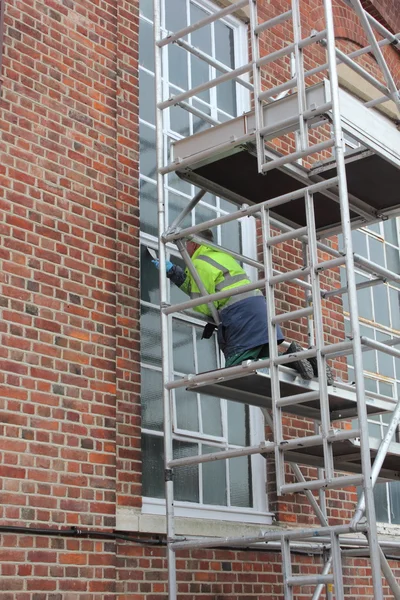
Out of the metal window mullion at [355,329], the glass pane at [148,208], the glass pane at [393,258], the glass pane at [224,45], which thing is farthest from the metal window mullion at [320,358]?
the glass pane at [393,258]

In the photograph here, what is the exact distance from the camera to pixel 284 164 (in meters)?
7.18

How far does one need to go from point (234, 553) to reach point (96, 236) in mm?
2810

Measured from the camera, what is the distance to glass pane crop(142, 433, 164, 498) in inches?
303

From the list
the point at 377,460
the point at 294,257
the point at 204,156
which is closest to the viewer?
the point at 377,460

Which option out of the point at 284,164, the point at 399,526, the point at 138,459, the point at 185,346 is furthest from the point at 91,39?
the point at 399,526

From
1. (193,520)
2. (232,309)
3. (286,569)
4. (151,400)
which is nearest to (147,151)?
(232,309)

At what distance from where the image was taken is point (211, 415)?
27.7ft

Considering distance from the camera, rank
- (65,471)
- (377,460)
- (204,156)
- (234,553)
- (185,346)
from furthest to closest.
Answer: (185,346) → (234,553) → (204,156) → (65,471) → (377,460)

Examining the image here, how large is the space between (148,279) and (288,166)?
168 cm

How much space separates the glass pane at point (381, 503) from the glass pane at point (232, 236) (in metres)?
3.03

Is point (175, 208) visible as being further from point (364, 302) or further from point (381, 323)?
point (381, 323)

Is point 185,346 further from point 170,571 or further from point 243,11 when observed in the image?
point 243,11

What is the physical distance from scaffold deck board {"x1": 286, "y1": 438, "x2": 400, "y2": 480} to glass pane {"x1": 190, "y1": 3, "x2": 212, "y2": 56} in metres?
4.52

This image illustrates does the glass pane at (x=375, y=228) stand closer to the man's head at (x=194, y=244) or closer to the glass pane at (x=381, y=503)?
the glass pane at (x=381, y=503)
